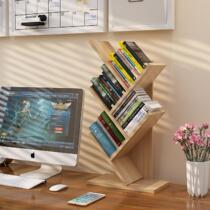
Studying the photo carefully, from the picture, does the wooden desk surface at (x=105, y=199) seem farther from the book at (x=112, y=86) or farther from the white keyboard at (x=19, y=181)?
the book at (x=112, y=86)

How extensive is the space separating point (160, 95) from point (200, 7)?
1.38 feet

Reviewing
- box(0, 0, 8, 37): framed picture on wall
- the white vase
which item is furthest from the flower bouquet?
box(0, 0, 8, 37): framed picture on wall

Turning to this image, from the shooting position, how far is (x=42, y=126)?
2.03 m

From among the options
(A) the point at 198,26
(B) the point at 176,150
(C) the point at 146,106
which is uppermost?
(A) the point at 198,26

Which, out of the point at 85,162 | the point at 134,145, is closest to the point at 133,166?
the point at 134,145

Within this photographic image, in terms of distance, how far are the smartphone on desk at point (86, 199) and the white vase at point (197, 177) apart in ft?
1.15

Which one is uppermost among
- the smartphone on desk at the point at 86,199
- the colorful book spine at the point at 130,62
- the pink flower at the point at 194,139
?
the colorful book spine at the point at 130,62

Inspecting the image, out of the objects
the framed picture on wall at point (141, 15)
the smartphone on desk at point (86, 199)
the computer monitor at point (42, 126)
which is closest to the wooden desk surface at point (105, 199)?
the smartphone on desk at point (86, 199)

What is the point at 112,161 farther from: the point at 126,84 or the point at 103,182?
the point at 126,84

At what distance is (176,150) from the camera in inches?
77.2

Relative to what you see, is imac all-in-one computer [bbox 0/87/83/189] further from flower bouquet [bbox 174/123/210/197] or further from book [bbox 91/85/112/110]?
flower bouquet [bbox 174/123/210/197]

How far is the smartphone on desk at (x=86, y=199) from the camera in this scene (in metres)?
1.65

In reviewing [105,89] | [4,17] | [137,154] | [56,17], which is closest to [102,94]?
[105,89]

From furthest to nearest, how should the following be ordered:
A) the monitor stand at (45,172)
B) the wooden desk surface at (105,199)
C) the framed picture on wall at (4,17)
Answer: the framed picture on wall at (4,17), the monitor stand at (45,172), the wooden desk surface at (105,199)
